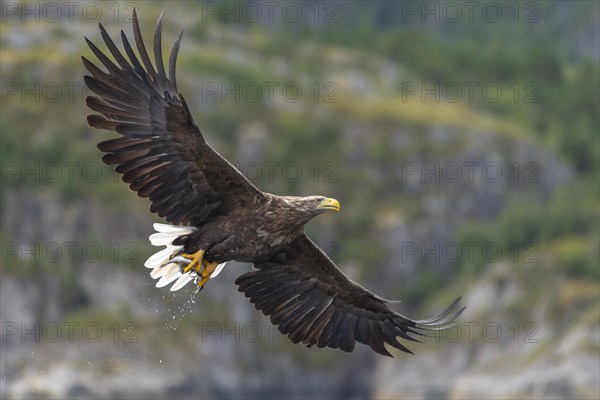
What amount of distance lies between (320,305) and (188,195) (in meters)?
2.22

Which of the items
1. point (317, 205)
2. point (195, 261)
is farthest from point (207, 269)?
point (317, 205)

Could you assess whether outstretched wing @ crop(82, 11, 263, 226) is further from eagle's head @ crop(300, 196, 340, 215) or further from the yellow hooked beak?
the yellow hooked beak

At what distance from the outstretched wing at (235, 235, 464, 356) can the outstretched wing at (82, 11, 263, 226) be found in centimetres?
134

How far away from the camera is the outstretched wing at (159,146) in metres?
13.5

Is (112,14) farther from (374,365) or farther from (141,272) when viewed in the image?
(374,365)

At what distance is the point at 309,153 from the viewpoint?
60969 millimetres

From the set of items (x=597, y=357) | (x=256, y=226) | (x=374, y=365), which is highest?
(x=256, y=226)

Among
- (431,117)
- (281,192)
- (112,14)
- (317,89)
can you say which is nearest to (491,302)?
(281,192)

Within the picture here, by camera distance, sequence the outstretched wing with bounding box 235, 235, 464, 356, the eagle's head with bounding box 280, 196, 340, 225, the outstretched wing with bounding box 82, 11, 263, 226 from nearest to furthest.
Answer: the outstretched wing with bounding box 82, 11, 263, 226
the eagle's head with bounding box 280, 196, 340, 225
the outstretched wing with bounding box 235, 235, 464, 356

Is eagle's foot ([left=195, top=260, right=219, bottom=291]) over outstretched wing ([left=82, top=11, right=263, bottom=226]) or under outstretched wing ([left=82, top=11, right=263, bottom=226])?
under

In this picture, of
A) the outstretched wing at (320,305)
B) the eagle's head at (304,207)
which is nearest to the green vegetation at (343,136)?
the outstretched wing at (320,305)

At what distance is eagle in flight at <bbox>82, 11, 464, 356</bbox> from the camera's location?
1355cm

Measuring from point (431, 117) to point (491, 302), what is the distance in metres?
14.0

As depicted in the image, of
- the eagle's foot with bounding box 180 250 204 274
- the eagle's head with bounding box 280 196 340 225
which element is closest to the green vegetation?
the eagle's head with bounding box 280 196 340 225
